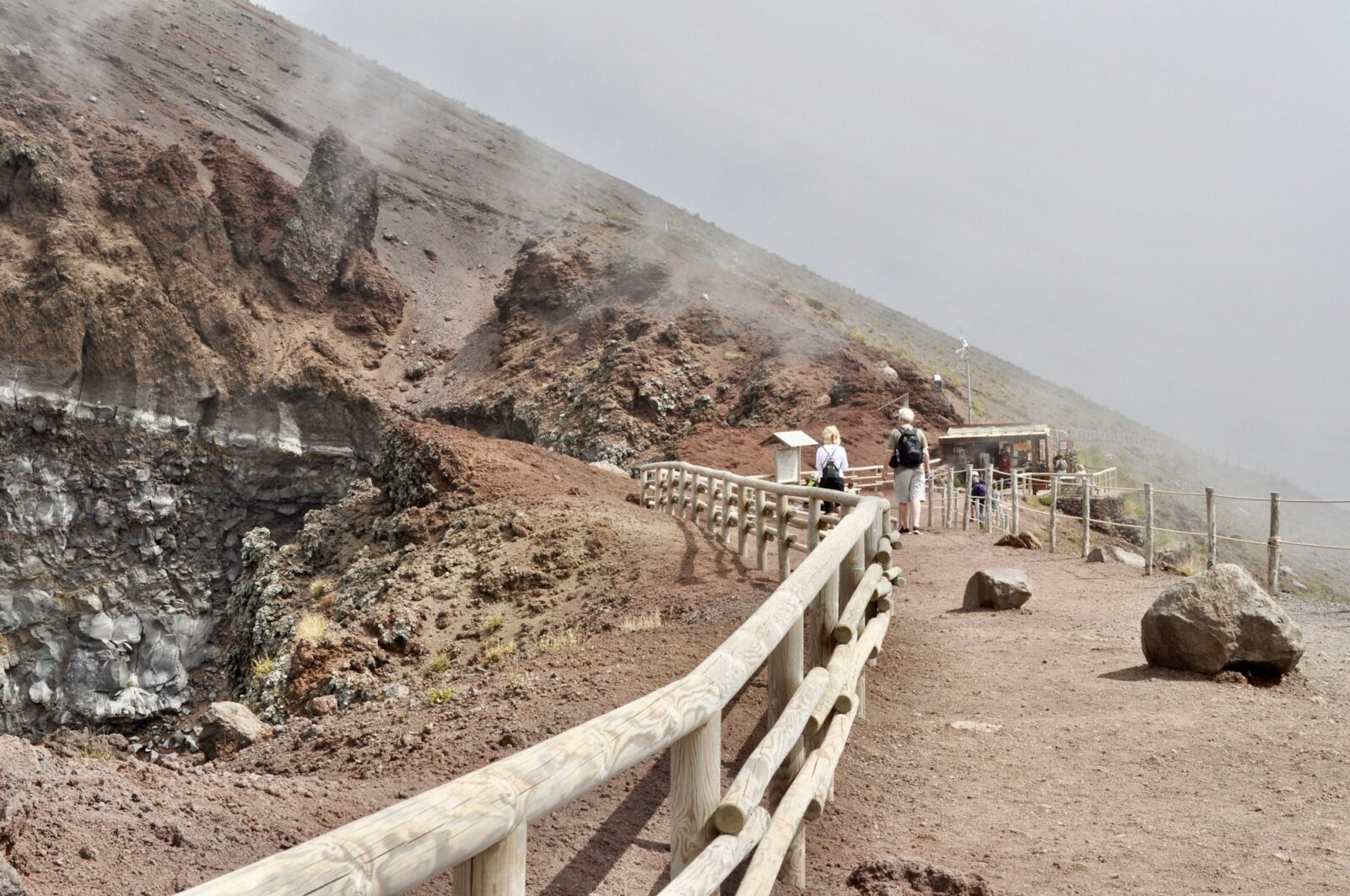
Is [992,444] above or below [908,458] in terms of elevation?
above

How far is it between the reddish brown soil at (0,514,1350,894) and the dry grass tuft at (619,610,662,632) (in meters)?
0.20

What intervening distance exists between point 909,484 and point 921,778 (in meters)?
8.26

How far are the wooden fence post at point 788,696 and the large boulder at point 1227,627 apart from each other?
14.0ft

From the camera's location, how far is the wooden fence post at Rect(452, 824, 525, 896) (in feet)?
5.95

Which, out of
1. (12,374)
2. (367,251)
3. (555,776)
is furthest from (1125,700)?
(367,251)

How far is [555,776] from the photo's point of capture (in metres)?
2.00

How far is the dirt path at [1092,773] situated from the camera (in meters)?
4.12

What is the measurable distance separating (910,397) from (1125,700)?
3109 cm

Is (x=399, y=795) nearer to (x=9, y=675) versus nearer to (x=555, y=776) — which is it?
(x=555, y=776)

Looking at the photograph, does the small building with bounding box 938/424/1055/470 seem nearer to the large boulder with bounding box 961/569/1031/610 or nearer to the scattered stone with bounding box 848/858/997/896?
the large boulder with bounding box 961/569/1031/610

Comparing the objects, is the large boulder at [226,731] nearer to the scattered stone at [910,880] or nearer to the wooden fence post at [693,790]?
the scattered stone at [910,880]

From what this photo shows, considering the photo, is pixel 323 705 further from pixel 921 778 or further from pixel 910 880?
pixel 910 880

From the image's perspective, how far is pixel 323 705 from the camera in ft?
32.6

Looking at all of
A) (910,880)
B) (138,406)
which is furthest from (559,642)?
(138,406)
